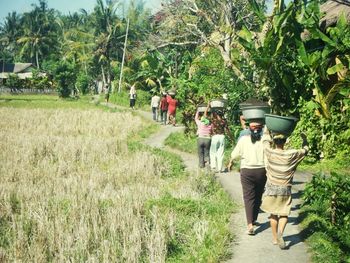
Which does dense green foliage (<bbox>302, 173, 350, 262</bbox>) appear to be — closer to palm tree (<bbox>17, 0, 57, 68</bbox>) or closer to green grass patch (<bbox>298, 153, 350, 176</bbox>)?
green grass patch (<bbox>298, 153, 350, 176</bbox>)

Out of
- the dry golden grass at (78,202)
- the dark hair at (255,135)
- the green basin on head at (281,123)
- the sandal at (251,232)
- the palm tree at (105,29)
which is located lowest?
the dry golden grass at (78,202)

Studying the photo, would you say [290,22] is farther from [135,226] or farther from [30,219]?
[30,219]

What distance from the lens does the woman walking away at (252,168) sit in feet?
18.8

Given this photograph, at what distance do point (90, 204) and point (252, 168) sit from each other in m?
2.99

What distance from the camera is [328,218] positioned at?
6.20 m

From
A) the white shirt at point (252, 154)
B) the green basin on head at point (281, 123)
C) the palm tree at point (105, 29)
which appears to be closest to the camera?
the green basin on head at point (281, 123)

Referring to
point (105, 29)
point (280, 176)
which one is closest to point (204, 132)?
point (280, 176)

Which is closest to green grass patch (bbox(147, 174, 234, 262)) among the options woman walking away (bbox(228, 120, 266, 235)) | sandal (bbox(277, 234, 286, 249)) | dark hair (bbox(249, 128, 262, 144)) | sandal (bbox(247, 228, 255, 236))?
sandal (bbox(247, 228, 255, 236))

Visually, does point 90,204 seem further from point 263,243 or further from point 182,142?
point 182,142

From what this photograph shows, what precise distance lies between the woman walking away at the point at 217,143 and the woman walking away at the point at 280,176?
14.6 ft

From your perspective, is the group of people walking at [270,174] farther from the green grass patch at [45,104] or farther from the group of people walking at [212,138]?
the green grass patch at [45,104]

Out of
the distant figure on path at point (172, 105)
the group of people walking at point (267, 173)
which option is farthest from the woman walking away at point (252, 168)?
the distant figure on path at point (172, 105)

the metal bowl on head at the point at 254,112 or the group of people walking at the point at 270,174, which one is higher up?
the metal bowl on head at the point at 254,112

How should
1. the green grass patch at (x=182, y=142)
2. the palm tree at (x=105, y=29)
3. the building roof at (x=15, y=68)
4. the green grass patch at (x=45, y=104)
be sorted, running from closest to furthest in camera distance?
the green grass patch at (x=182, y=142), the green grass patch at (x=45, y=104), the palm tree at (x=105, y=29), the building roof at (x=15, y=68)
